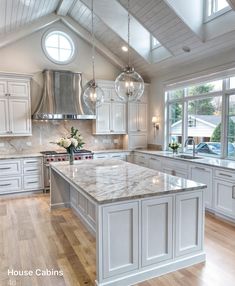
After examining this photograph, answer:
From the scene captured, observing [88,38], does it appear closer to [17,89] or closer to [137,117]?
[17,89]

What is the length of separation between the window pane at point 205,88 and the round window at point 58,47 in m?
3.20

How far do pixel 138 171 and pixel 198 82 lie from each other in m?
2.81

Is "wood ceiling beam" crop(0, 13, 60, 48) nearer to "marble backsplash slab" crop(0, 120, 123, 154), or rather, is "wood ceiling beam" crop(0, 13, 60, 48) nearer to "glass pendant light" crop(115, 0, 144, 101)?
"marble backsplash slab" crop(0, 120, 123, 154)

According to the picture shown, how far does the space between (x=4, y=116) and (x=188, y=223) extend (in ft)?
14.8

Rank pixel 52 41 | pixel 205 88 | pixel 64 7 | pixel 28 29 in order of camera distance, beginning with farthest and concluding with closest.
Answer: pixel 52 41 → pixel 28 29 → pixel 64 7 → pixel 205 88

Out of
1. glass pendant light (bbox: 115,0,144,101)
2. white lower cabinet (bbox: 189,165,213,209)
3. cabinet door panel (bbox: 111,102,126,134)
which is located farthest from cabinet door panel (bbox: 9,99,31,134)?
white lower cabinet (bbox: 189,165,213,209)

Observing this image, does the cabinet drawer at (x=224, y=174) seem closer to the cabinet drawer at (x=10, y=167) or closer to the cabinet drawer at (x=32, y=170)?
the cabinet drawer at (x=32, y=170)

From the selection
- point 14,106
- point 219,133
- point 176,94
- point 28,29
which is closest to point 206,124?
point 219,133

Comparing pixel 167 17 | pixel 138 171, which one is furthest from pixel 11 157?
pixel 167 17

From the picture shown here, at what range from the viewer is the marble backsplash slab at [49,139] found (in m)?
5.83

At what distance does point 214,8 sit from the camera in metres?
4.23

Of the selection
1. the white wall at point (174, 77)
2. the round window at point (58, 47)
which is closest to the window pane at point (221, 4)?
the white wall at point (174, 77)

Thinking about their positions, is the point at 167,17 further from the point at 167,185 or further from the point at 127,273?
the point at 127,273

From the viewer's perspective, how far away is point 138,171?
3393mm
